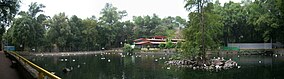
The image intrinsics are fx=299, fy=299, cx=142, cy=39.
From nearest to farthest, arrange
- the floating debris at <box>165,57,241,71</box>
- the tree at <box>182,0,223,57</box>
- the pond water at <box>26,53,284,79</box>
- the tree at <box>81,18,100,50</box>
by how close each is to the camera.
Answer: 1. the pond water at <box>26,53,284,79</box>
2. the floating debris at <box>165,57,241,71</box>
3. the tree at <box>182,0,223,57</box>
4. the tree at <box>81,18,100,50</box>

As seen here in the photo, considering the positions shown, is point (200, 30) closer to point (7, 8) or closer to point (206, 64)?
point (206, 64)

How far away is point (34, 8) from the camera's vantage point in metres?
72.6

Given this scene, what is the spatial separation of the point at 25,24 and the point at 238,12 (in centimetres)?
4500

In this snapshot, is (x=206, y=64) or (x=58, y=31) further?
(x=58, y=31)

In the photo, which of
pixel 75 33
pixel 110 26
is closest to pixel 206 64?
pixel 75 33

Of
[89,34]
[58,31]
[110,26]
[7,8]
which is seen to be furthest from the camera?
[110,26]

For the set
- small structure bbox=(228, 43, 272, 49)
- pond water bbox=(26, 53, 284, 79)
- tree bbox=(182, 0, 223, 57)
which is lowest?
pond water bbox=(26, 53, 284, 79)

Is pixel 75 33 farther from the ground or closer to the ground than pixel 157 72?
farther from the ground

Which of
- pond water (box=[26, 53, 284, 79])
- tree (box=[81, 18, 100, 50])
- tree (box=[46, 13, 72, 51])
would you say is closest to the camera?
pond water (box=[26, 53, 284, 79])

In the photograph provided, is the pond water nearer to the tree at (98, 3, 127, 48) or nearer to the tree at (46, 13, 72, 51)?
the tree at (46, 13, 72, 51)

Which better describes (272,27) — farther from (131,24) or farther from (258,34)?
(131,24)

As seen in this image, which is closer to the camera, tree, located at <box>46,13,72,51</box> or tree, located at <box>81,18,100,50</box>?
tree, located at <box>46,13,72,51</box>

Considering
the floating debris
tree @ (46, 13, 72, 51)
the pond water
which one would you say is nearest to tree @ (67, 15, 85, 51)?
tree @ (46, 13, 72, 51)

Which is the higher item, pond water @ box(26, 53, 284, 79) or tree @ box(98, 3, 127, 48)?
tree @ box(98, 3, 127, 48)
